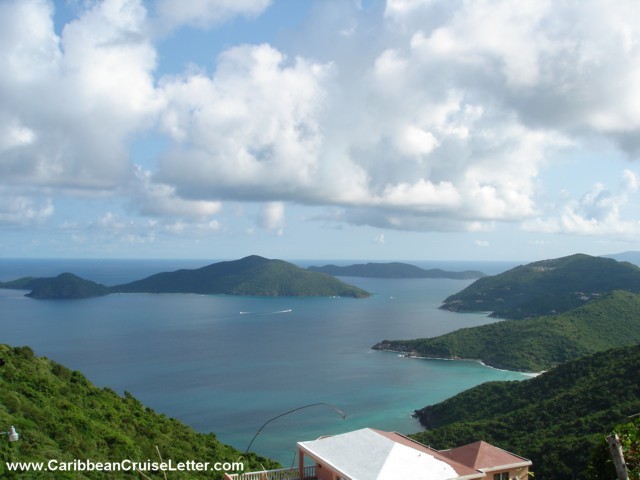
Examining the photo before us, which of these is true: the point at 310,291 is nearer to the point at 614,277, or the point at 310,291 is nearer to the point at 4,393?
the point at 614,277

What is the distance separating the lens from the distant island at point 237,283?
534ft

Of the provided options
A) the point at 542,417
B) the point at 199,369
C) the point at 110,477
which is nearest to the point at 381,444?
the point at 110,477

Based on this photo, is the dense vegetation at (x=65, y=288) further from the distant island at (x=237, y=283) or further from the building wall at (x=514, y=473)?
the building wall at (x=514, y=473)

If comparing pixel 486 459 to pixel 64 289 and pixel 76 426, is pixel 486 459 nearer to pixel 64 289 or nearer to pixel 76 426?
pixel 76 426

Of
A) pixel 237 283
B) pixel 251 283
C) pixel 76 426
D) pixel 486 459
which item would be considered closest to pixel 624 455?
pixel 486 459

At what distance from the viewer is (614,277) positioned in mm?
114875

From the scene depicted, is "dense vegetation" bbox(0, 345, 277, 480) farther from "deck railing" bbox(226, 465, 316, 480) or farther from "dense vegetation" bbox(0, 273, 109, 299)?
"dense vegetation" bbox(0, 273, 109, 299)

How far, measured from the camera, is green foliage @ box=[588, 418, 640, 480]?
8.89 meters

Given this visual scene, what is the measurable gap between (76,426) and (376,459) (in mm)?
10856

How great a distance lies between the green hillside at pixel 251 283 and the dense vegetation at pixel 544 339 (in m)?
83.6

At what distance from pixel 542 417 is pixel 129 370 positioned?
48.9 meters

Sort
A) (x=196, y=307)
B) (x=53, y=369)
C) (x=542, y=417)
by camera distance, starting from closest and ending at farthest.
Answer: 1. (x=53, y=369)
2. (x=542, y=417)
3. (x=196, y=307)

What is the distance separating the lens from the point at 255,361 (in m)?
73.5

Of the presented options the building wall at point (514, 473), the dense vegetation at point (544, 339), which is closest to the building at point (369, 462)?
the building wall at point (514, 473)
